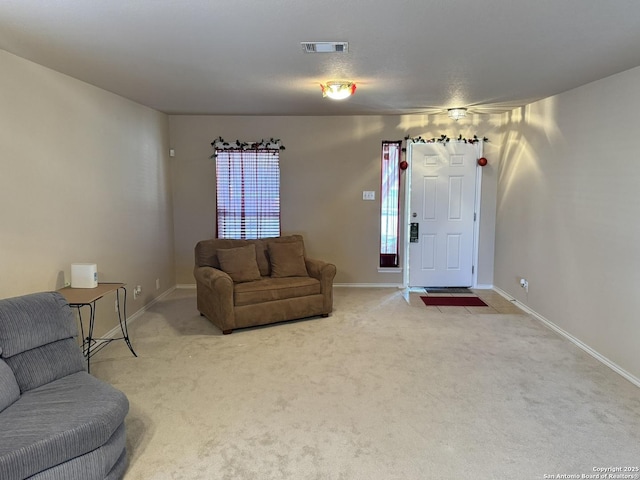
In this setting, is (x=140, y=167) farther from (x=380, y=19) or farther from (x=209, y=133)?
(x=380, y=19)

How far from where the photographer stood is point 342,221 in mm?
5973

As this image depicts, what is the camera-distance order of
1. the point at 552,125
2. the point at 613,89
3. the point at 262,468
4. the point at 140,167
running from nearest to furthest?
1. the point at 262,468
2. the point at 613,89
3. the point at 552,125
4. the point at 140,167

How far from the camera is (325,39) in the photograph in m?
2.56

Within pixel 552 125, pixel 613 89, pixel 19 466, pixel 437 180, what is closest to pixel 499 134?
pixel 437 180

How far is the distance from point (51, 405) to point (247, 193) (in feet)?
13.4

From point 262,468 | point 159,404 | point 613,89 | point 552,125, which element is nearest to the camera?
point 262,468

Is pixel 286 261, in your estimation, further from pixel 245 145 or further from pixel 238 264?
pixel 245 145

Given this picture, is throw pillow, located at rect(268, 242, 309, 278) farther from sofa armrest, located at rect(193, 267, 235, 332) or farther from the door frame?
the door frame

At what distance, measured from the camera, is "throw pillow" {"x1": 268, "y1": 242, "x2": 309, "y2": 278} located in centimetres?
484

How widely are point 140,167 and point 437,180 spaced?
12.4 ft

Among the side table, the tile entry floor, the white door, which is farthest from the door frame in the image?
the side table

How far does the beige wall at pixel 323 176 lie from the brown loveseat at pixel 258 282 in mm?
923

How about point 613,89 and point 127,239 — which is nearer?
point 613,89

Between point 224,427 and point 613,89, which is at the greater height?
point 613,89
